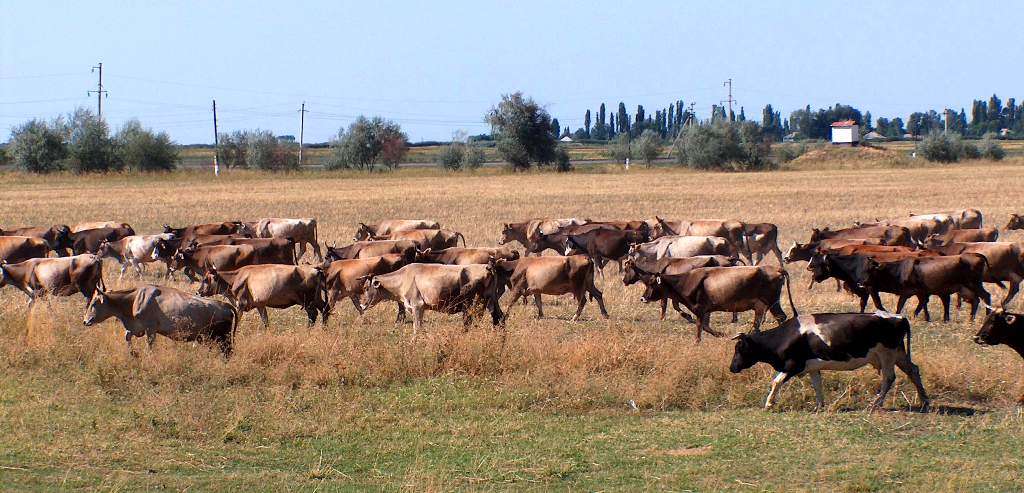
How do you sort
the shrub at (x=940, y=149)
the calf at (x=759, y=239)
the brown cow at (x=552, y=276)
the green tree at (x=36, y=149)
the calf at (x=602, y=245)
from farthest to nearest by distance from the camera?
1. the shrub at (x=940, y=149)
2. the green tree at (x=36, y=149)
3. the calf at (x=759, y=239)
4. the calf at (x=602, y=245)
5. the brown cow at (x=552, y=276)

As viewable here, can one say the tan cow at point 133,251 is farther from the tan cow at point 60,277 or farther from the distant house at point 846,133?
the distant house at point 846,133

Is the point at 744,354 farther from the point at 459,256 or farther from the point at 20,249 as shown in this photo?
the point at 20,249

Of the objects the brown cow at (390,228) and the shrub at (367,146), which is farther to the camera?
the shrub at (367,146)

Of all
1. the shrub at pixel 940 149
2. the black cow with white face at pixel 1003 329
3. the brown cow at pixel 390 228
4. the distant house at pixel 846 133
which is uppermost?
the distant house at pixel 846 133

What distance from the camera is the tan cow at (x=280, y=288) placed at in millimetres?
15117

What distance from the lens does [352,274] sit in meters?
16.3

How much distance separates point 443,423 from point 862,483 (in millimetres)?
3801

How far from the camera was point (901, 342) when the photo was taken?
1063 centimetres

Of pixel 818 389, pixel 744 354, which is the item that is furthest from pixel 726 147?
pixel 818 389

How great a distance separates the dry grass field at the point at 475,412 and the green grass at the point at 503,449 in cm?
3

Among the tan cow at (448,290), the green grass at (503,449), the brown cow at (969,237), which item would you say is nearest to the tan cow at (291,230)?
the tan cow at (448,290)

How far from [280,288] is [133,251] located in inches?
317

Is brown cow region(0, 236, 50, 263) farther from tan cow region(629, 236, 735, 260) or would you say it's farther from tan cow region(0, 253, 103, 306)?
tan cow region(629, 236, 735, 260)

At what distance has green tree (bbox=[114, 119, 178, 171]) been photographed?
80.1 m
